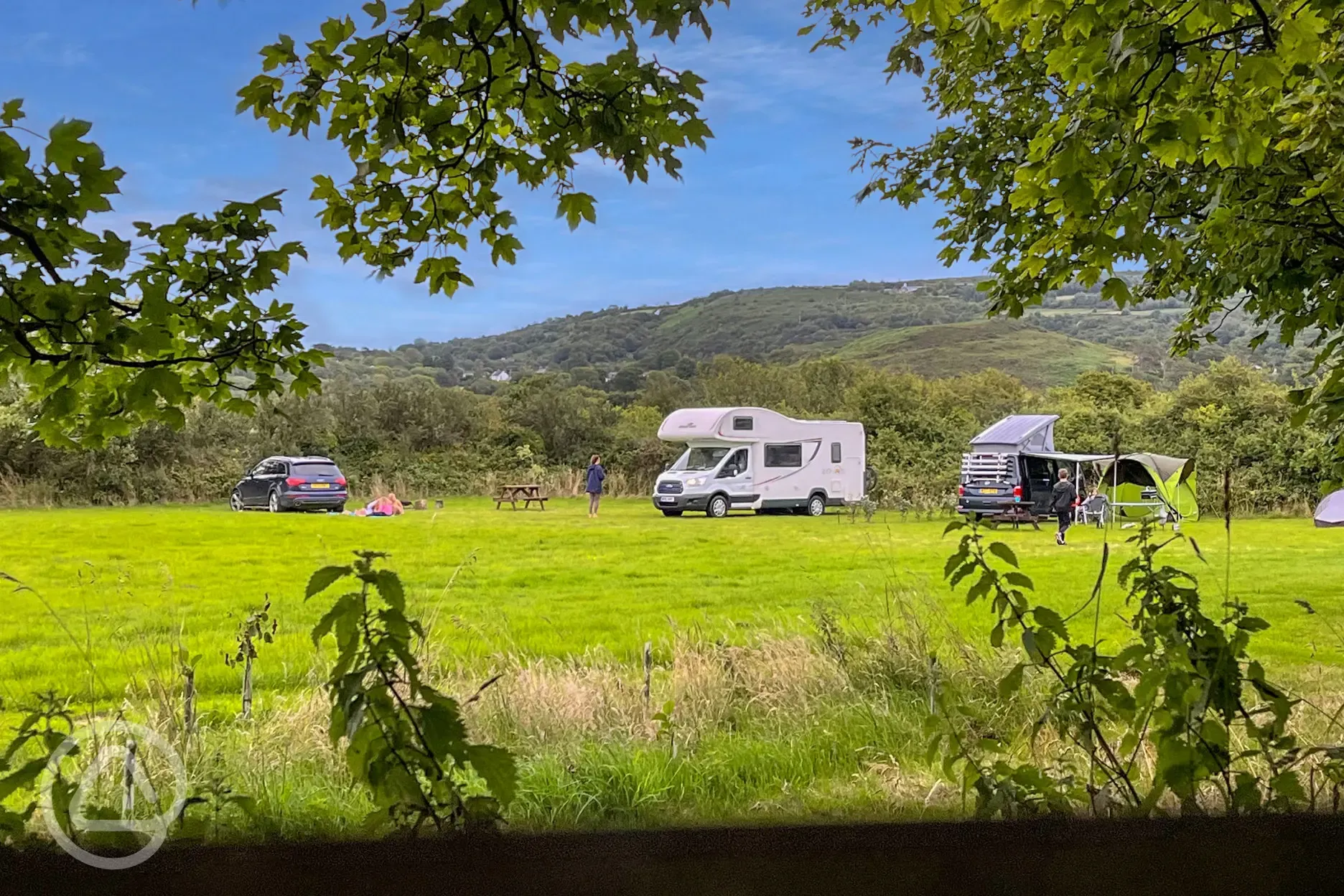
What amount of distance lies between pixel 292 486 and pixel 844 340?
3.43m

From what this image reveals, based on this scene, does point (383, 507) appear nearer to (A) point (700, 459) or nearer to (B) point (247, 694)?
(B) point (247, 694)

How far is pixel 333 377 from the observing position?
2.88m

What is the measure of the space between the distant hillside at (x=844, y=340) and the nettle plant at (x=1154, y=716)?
1.84 metres

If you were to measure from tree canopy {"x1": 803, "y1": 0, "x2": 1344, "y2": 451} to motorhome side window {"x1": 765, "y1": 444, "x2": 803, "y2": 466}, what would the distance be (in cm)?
551

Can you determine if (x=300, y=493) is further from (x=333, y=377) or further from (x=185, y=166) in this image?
(x=185, y=166)

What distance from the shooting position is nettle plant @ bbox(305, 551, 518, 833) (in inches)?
31.1

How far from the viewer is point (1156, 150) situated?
3.88ft

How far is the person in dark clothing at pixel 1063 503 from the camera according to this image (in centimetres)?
415

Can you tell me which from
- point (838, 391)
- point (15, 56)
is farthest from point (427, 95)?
point (838, 391)

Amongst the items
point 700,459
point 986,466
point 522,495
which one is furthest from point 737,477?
point 522,495

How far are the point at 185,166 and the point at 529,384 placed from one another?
9.07 ft

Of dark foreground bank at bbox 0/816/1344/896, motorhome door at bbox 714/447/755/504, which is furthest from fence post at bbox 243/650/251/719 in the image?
motorhome door at bbox 714/447/755/504

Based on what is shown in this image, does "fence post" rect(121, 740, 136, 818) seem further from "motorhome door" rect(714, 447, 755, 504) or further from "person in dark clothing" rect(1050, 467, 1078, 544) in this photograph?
"motorhome door" rect(714, 447, 755, 504)

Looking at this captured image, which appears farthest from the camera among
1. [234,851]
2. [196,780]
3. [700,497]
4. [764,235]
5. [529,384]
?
[700,497]
